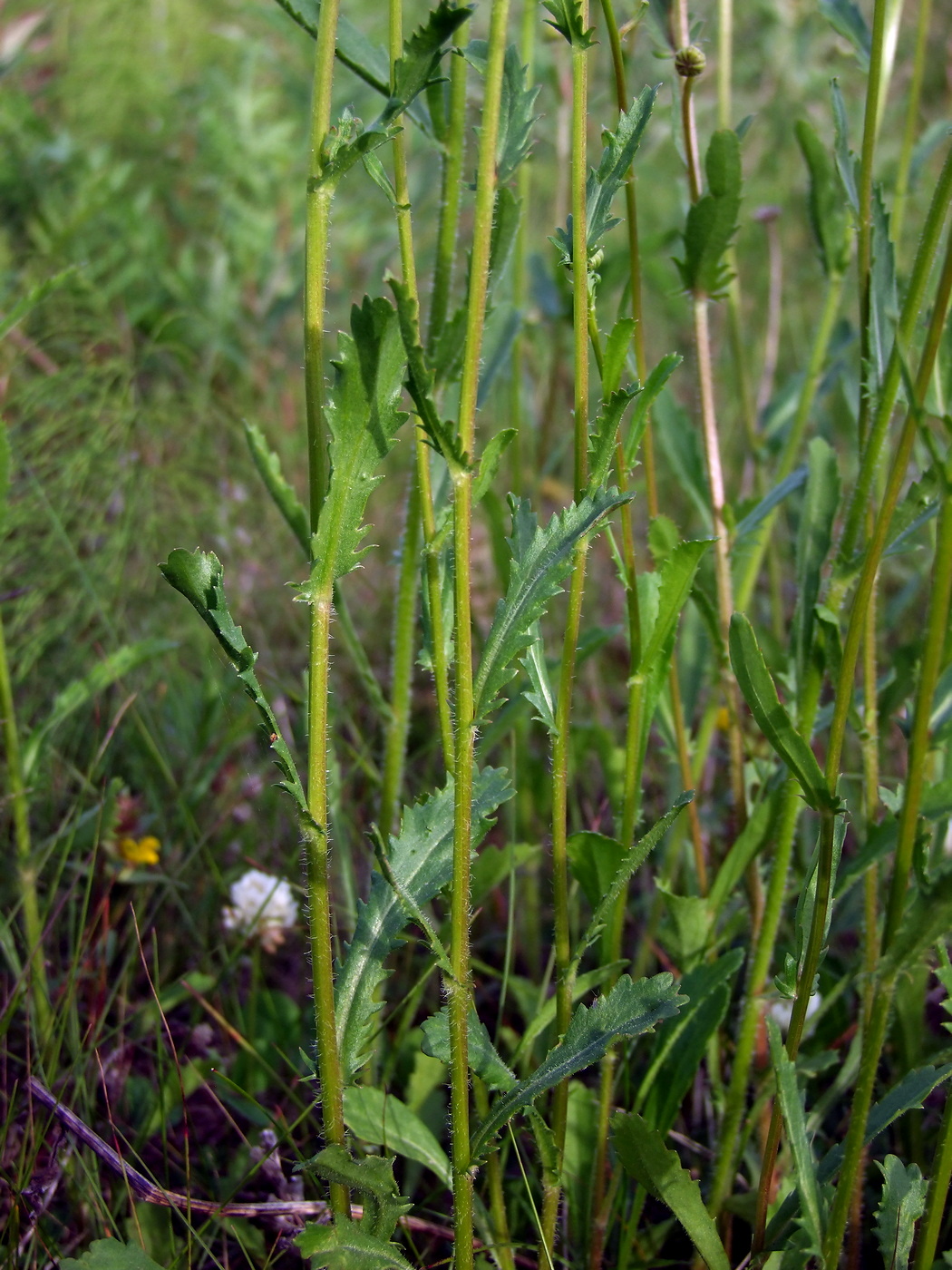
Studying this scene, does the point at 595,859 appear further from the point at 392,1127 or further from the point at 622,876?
the point at 392,1127

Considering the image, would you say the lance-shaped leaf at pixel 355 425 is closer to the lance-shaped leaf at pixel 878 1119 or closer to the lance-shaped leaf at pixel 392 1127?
the lance-shaped leaf at pixel 392 1127

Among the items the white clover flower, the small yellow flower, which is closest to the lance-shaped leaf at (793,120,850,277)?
the white clover flower

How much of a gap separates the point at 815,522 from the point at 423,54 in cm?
67

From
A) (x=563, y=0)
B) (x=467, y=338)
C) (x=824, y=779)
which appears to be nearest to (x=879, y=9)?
(x=563, y=0)

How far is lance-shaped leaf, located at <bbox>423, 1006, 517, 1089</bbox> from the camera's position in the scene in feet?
2.93

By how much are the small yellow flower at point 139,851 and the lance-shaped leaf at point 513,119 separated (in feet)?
3.25

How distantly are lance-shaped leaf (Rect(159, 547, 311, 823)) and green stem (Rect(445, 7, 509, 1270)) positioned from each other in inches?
5.2

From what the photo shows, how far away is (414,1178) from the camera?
1233 millimetres

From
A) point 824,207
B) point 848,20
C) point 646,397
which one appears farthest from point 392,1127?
point 848,20

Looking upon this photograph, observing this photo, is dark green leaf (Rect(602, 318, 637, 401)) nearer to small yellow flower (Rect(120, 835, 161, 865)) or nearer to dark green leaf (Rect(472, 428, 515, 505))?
dark green leaf (Rect(472, 428, 515, 505))

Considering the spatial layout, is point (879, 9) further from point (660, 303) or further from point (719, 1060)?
point (660, 303)

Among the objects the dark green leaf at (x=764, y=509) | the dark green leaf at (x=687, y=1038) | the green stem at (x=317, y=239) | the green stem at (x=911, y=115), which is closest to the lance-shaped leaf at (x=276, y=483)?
the green stem at (x=317, y=239)

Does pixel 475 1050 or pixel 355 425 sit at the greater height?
pixel 355 425

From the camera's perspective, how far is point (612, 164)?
84 cm
